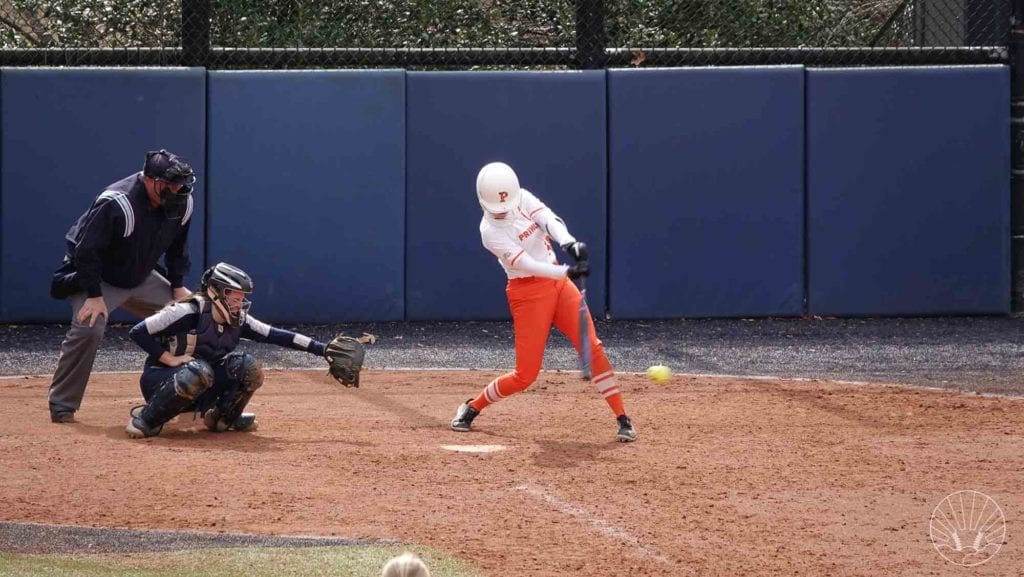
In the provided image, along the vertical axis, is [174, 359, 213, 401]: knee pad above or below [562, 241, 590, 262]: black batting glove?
below

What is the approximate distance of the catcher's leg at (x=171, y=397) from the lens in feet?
26.1

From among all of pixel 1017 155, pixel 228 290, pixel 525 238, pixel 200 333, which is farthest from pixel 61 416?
pixel 1017 155

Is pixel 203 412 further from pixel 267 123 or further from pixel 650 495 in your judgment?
pixel 267 123

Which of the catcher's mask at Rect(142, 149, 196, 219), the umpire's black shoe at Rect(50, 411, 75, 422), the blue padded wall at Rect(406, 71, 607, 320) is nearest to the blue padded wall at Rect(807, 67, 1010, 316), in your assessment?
the blue padded wall at Rect(406, 71, 607, 320)

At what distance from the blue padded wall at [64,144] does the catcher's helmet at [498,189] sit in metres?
5.45

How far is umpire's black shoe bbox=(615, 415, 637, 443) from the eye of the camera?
827cm

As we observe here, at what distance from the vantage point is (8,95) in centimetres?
1272

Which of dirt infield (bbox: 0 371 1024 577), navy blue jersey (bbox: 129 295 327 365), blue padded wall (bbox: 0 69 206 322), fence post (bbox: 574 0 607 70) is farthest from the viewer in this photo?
fence post (bbox: 574 0 607 70)

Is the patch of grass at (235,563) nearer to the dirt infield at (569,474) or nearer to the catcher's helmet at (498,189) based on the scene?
the dirt infield at (569,474)

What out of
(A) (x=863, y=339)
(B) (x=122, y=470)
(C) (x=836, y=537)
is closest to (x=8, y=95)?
(B) (x=122, y=470)

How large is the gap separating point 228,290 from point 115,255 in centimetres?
105

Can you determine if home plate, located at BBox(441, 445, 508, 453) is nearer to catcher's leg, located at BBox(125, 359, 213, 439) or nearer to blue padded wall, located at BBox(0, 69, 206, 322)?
catcher's leg, located at BBox(125, 359, 213, 439)

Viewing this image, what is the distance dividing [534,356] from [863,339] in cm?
529

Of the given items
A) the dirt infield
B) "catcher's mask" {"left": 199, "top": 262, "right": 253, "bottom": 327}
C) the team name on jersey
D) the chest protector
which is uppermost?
the team name on jersey
